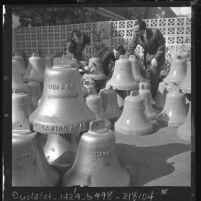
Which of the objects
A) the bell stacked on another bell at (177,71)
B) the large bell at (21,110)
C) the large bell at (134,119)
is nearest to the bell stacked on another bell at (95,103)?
the large bell at (134,119)

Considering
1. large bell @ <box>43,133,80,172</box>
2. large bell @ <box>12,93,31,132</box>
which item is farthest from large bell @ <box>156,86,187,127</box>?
large bell @ <box>12,93,31,132</box>

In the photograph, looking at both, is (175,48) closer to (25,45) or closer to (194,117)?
(194,117)

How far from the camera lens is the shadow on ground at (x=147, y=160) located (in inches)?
117

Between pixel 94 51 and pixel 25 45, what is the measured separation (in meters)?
0.58

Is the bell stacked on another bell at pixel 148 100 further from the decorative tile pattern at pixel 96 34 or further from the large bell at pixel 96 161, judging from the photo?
the large bell at pixel 96 161

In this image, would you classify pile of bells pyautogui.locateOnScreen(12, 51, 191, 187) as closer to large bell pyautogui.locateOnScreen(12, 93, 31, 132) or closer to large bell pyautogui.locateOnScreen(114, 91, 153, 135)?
large bell pyautogui.locateOnScreen(12, 93, 31, 132)

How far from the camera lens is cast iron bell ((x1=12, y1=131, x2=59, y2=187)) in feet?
8.73

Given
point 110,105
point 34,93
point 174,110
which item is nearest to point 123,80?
point 110,105

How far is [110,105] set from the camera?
4.02 meters

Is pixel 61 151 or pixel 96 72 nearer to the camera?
pixel 61 151

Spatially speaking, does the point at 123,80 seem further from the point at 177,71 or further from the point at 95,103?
the point at 177,71

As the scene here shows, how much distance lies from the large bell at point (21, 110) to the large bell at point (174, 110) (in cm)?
165

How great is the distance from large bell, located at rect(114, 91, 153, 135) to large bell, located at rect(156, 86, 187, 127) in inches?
12.5

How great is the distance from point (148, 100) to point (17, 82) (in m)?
1.70
